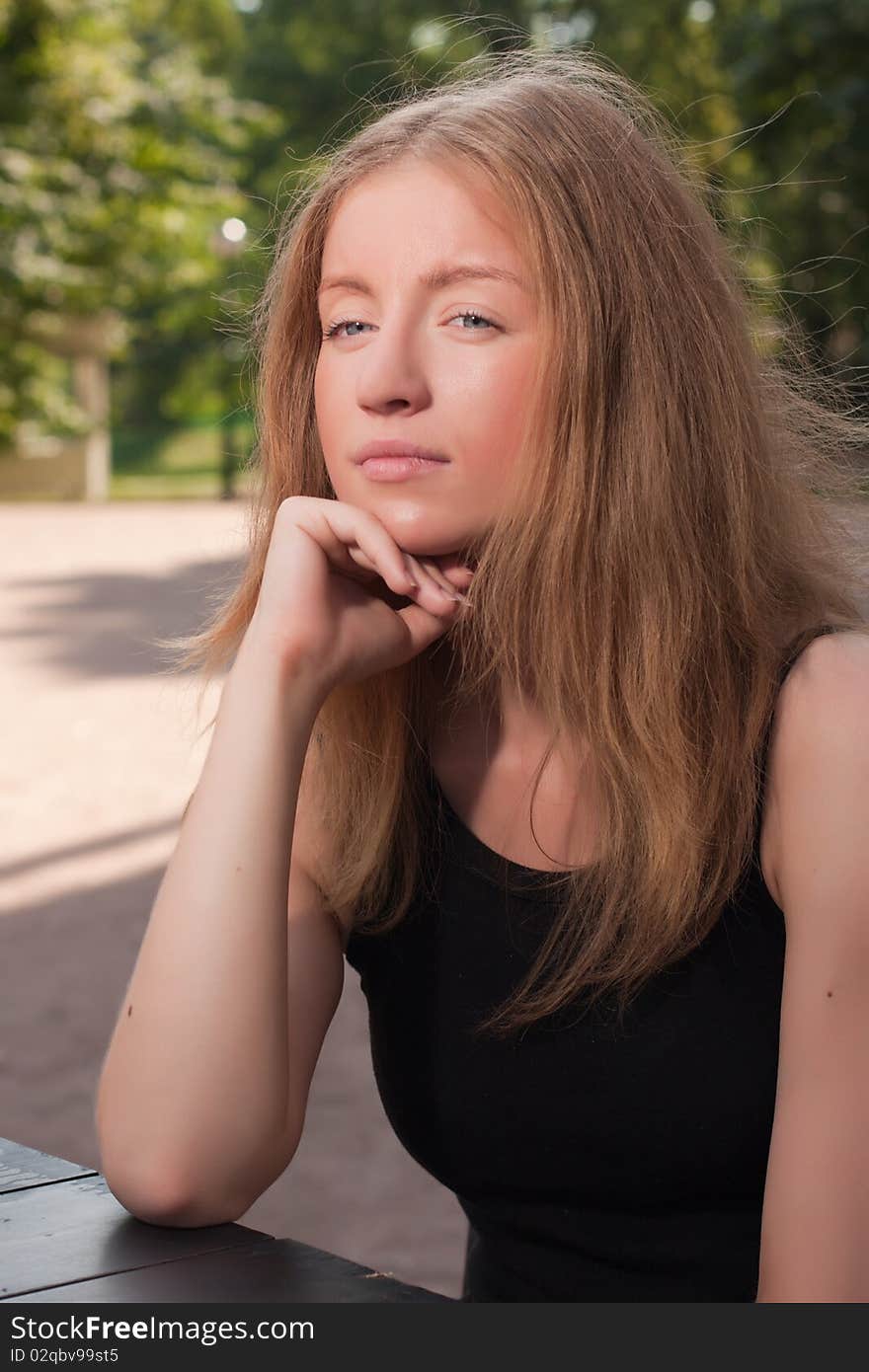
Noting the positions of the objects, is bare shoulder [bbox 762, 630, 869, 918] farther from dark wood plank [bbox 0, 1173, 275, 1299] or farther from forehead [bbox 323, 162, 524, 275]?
dark wood plank [bbox 0, 1173, 275, 1299]

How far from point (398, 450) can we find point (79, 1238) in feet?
2.69

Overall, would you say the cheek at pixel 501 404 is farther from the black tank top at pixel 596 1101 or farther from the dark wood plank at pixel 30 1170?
the dark wood plank at pixel 30 1170

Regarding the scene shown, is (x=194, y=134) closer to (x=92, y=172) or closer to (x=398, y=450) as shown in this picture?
(x=92, y=172)

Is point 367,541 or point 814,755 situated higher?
point 367,541

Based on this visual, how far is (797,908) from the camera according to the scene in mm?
1642

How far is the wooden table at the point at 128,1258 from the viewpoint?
1336 mm

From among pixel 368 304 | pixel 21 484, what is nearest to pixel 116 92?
pixel 21 484

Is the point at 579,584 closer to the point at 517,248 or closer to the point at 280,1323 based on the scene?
the point at 517,248

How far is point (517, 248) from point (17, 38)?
23.0m

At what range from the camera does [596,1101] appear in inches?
68.7

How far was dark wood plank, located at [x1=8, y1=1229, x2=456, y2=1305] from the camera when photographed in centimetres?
132

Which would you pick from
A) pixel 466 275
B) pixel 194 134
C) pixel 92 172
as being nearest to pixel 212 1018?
pixel 466 275

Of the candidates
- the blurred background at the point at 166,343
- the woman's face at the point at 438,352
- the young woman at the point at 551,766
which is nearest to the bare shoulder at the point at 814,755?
the young woman at the point at 551,766

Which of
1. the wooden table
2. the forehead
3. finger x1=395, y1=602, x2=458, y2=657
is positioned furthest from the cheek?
the wooden table
